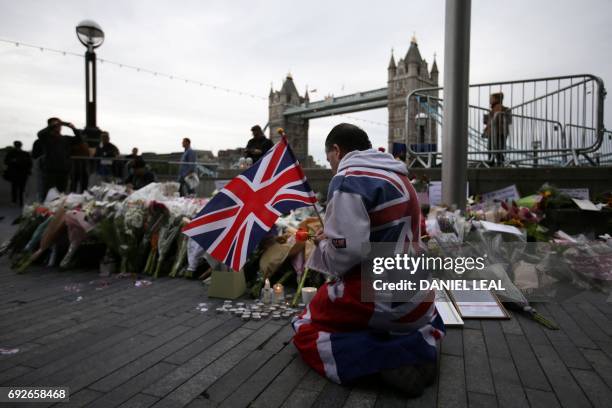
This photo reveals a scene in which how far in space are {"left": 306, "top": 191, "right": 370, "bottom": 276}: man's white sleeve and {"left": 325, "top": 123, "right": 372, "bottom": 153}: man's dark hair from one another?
395mm

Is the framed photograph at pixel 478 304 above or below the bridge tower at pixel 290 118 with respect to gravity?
below

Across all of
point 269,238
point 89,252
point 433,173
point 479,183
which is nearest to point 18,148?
point 89,252

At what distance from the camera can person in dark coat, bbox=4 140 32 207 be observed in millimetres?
11727

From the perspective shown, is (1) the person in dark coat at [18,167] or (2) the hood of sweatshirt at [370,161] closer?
(2) the hood of sweatshirt at [370,161]

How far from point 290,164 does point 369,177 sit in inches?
39.4

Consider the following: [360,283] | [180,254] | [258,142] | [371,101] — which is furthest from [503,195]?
[371,101]

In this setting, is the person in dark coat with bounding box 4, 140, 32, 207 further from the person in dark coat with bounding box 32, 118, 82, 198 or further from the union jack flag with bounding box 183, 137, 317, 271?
the union jack flag with bounding box 183, 137, 317, 271

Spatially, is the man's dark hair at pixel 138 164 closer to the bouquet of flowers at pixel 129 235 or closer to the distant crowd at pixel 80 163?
the distant crowd at pixel 80 163

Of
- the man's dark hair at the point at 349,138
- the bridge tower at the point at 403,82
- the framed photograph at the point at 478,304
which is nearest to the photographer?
the man's dark hair at the point at 349,138

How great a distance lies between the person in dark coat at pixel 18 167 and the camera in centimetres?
1173

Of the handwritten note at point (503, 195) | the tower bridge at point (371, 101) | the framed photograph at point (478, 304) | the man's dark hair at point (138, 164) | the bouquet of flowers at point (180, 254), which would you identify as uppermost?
the tower bridge at point (371, 101)

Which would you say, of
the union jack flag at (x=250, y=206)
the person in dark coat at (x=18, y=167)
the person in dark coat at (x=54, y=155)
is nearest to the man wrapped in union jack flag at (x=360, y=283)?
the union jack flag at (x=250, y=206)

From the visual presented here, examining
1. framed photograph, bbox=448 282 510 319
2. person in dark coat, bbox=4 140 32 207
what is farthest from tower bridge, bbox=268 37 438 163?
framed photograph, bbox=448 282 510 319

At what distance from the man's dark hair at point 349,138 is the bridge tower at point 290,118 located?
267ft
